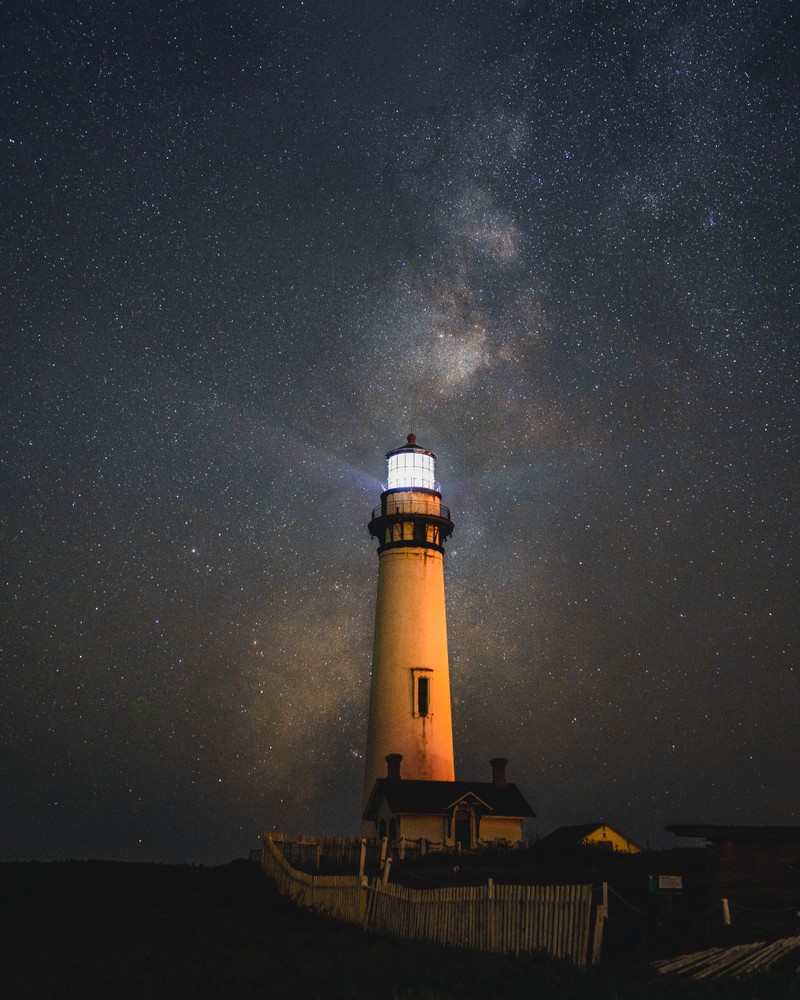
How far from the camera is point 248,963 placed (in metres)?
14.4

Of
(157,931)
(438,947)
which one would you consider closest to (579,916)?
(438,947)

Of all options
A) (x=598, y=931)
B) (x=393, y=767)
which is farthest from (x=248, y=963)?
(x=393, y=767)

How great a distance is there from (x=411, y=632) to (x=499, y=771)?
686 cm

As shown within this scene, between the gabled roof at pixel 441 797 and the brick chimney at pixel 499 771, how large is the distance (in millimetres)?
223

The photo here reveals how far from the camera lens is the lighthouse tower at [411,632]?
129 feet

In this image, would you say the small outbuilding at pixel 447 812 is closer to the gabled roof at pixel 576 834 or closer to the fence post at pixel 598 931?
the gabled roof at pixel 576 834

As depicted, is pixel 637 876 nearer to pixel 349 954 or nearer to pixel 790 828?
pixel 790 828

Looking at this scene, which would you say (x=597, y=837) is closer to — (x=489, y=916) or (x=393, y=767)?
(x=393, y=767)

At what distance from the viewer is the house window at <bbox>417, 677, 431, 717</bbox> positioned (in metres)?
39.7

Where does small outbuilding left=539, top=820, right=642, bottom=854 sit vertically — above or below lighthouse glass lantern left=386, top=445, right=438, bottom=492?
below

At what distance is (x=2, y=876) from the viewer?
93.6ft

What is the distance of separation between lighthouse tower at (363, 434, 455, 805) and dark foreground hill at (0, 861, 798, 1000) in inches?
623

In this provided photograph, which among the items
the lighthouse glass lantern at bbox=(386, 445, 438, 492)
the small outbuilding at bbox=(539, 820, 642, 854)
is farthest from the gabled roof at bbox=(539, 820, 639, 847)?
the lighthouse glass lantern at bbox=(386, 445, 438, 492)

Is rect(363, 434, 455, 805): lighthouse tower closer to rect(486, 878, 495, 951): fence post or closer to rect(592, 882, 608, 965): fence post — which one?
rect(486, 878, 495, 951): fence post
